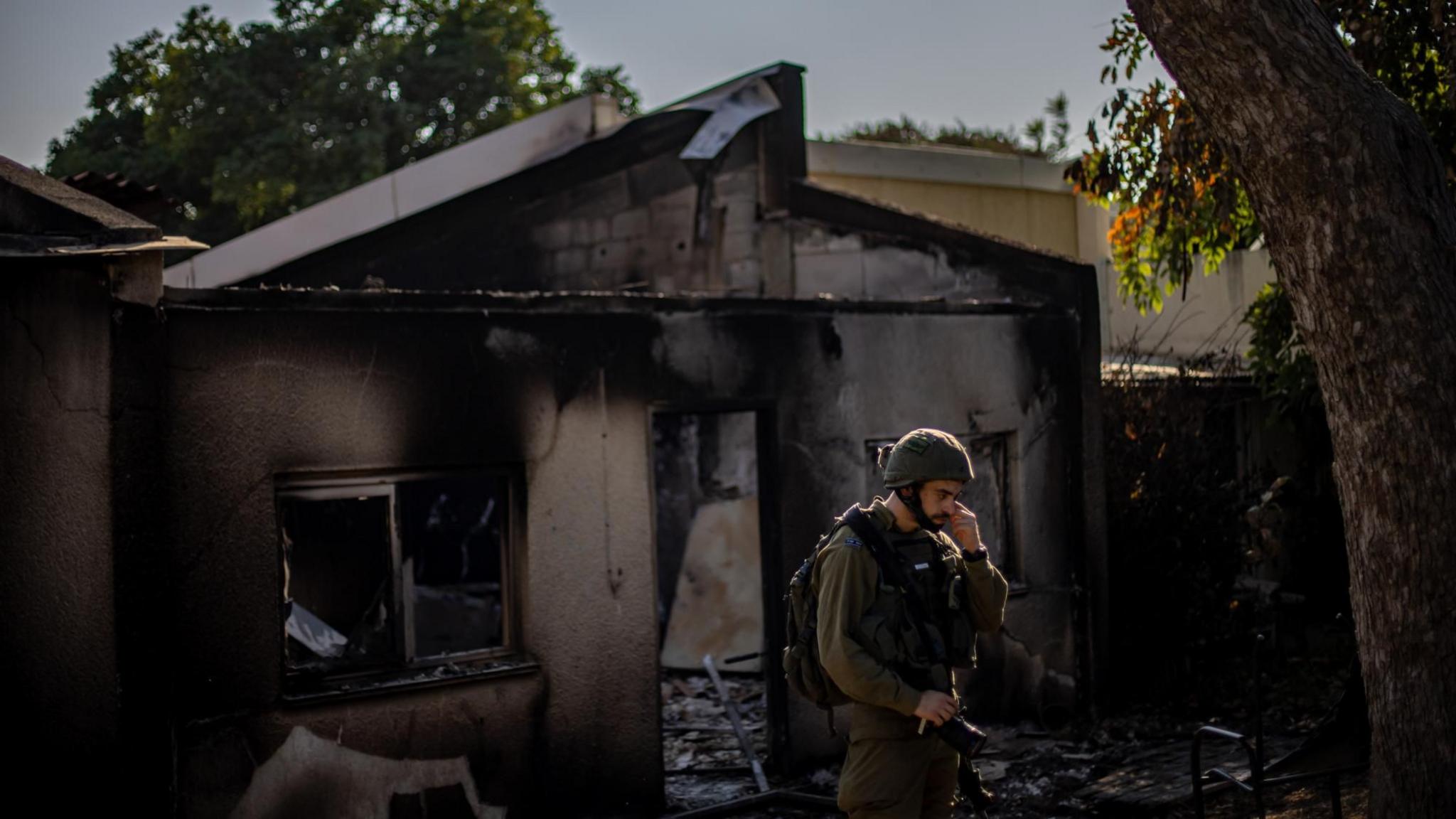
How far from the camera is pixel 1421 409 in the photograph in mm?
5055

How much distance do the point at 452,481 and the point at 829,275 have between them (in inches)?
145

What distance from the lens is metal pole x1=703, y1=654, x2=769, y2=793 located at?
27.3ft

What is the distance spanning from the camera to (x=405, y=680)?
286 inches

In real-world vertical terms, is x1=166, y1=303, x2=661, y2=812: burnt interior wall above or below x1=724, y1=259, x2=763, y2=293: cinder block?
below

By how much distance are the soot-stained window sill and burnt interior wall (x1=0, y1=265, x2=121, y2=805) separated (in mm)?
949

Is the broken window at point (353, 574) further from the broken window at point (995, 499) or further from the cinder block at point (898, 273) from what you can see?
the cinder block at point (898, 273)

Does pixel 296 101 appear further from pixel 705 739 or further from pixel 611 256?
pixel 705 739

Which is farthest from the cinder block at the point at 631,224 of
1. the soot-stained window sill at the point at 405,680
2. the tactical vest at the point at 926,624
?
the tactical vest at the point at 926,624

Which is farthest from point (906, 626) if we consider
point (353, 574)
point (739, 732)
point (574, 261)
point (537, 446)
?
point (574, 261)

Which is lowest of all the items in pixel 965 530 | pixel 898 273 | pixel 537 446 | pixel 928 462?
pixel 965 530

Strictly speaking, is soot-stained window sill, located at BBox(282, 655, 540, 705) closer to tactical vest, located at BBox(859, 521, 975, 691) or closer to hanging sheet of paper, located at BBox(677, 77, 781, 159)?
tactical vest, located at BBox(859, 521, 975, 691)

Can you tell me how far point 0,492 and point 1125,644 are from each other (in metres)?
7.86

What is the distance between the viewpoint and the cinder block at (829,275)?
1155cm

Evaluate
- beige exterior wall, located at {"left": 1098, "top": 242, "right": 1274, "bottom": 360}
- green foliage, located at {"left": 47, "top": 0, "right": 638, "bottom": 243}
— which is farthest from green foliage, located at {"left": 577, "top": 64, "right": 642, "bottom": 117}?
beige exterior wall, located at {"left": 1098, "top": 242, "right": 1274, "bottom": 360}
